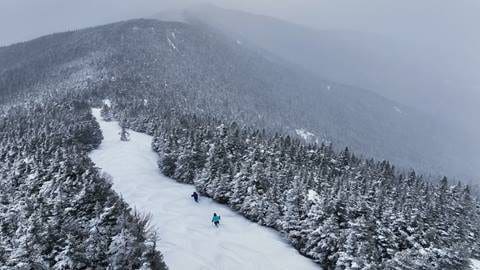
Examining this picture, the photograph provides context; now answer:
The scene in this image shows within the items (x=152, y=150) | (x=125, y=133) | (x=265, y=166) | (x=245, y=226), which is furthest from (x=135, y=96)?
(x=245, y=226)

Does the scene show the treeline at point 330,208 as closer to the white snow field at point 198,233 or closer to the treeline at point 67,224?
the white snow field at point 198,233

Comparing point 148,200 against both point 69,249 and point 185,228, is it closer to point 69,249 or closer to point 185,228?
point 185,228

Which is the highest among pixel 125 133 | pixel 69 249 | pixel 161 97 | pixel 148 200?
pixel 69 249

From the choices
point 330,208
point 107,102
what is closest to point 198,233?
point 330,208

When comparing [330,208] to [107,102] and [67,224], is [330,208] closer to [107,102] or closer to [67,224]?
[67,224]

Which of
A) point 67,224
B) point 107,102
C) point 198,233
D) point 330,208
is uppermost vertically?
point 67,224

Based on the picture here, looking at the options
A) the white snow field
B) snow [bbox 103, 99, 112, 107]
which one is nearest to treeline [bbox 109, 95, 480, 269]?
the white snow field
